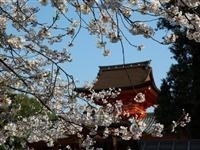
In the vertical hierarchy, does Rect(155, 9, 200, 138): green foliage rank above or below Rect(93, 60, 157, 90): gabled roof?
below

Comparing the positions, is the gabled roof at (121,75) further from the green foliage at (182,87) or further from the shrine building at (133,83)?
the green foliage at (182,87)

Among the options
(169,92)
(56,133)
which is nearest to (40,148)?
(169,92)

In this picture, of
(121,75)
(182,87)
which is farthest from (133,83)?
(121,75)

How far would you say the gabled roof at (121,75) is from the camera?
69.9 feet

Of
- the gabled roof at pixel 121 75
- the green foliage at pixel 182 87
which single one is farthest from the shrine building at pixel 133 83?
the green foliage at pixel 182 87

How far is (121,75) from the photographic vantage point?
22.8 metres

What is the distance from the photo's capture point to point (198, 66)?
1515 centimetres

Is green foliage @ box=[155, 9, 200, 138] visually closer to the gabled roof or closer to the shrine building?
the shrine building

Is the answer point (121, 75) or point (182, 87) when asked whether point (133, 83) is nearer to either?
point (182, 87)

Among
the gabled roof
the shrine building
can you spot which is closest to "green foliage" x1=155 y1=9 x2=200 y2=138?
the shrine building

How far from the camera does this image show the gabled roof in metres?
21.3

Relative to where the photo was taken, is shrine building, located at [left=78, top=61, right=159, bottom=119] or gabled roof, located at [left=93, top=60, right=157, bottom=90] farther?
gabled roof, located at [left=93, top=60, right=157, bottom=90]

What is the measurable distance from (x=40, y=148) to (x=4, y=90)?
29.5 ft

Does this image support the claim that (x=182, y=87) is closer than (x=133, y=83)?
Yes
